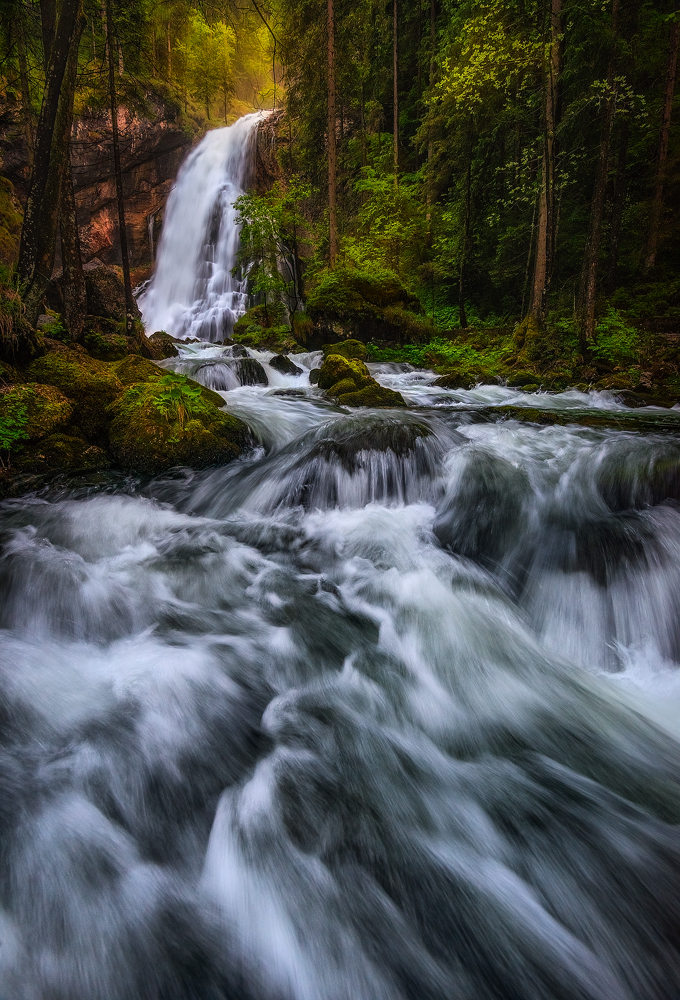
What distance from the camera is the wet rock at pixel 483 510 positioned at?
434 cm

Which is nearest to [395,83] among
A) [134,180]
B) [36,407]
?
[134,180]

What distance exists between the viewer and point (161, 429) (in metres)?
5.53

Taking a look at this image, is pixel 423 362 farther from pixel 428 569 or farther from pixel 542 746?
pixel 542 746

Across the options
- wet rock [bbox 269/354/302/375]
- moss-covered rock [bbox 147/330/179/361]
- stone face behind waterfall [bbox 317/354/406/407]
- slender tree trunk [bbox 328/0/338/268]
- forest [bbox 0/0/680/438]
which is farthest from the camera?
slender tree trunk [bbox 328/0/338/268]

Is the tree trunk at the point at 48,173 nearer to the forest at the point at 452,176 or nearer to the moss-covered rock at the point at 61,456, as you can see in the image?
the forest at the point at 452,176

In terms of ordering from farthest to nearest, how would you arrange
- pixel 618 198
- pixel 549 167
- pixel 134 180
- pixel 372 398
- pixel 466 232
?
1. pixel 134 180
2. pixel 466 232
3. pixel 618 198
4. pixel 549 167
5. pixel 372 398

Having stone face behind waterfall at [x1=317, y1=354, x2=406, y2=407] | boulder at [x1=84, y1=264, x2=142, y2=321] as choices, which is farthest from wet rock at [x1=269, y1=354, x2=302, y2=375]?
boulder at [x1=84, y1=264, x2=142, y2=321]

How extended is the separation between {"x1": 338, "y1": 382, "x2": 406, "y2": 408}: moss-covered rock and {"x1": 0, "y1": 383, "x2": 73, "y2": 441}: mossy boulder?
4.82m

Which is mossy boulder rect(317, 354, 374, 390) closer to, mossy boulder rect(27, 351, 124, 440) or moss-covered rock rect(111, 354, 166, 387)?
moss-covered rock rect(111, 354, 166, 387)

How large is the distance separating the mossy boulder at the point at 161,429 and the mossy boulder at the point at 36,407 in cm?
55

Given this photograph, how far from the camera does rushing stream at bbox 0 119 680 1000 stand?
152cm

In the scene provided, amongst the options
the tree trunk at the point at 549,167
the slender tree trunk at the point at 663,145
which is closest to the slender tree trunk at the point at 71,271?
the tree trunk at the point at 549,167

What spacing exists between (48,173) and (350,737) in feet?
25.6

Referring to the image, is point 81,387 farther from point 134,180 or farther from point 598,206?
point 134,180
